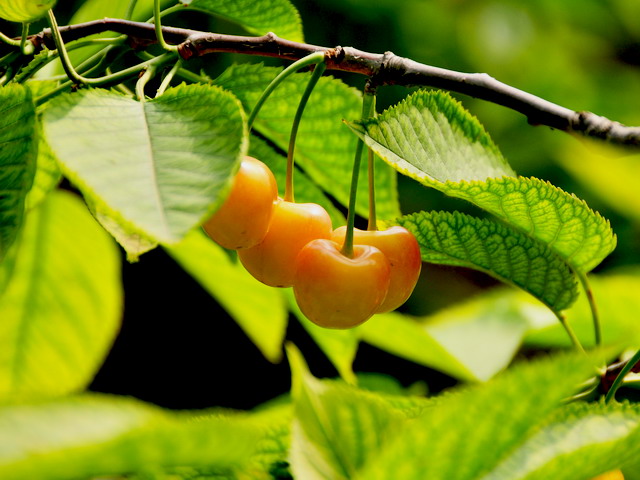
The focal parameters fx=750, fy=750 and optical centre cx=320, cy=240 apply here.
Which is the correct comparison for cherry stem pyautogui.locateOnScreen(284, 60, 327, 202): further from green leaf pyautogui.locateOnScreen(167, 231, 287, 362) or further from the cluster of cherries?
green leaf pyautogui.locateOnScreen(167, 231, 287, 362)

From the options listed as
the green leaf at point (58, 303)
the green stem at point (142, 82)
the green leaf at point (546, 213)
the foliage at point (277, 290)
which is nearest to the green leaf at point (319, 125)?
the foliage at point (277, 290)

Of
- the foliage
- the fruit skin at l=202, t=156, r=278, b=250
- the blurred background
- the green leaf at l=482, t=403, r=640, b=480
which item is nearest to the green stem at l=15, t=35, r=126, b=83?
the foliage

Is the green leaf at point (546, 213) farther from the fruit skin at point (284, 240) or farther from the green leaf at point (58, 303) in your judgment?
the green leaf at point (58, 303)

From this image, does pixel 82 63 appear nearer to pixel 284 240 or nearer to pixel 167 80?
pixel 167 80

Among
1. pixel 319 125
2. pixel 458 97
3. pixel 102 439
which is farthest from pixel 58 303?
pixel 458 97

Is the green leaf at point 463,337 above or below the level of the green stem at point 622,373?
below

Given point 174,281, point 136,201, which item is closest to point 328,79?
point 136,201
